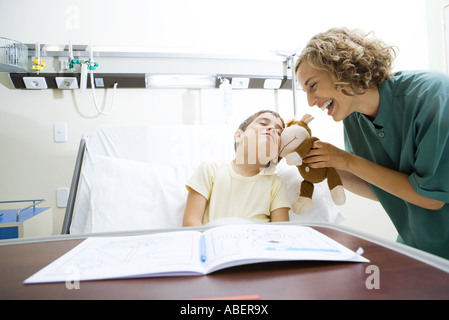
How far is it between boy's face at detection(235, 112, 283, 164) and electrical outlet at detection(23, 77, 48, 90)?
1309mm

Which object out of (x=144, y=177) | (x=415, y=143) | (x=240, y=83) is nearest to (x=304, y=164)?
(x=415, y=143)

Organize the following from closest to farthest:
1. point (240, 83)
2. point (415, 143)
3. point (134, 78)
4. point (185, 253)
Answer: point (185, 253) → point (415, 143) → point (134, 78) → point (240, 83)

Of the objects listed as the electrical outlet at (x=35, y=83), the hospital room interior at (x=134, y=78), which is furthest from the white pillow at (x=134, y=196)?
the electrical outlet at (x=35, y=83)

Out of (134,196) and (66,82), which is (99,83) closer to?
(66,82)

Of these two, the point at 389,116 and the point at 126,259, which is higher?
the point at 389,116

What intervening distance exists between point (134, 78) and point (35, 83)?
0.60m

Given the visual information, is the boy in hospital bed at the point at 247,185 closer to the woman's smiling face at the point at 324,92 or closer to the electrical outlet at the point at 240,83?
the woman's smiling face at the point at 324,92

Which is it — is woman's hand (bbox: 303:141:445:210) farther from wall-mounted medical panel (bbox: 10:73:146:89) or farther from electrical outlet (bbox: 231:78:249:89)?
wall-mounted medical panel (bbox: 10:73:146:89)

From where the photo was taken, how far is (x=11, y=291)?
0.39m

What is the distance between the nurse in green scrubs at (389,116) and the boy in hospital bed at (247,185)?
0.22 m

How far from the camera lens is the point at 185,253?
19.9 inches

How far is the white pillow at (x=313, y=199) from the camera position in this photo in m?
1.30

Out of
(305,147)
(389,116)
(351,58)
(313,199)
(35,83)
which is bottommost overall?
(313,199)
